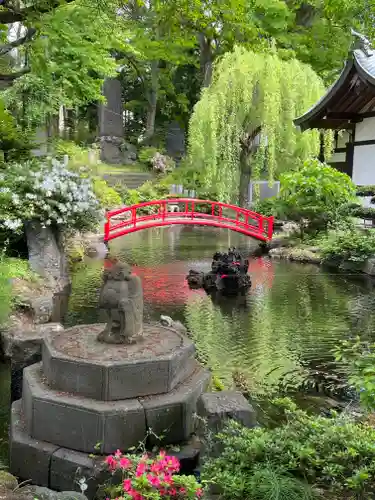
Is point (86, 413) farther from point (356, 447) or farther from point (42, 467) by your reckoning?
point (356, 447)

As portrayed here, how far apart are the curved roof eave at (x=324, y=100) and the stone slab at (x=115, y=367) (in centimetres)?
1628

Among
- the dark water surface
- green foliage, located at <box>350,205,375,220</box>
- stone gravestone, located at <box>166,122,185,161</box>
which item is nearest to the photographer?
the dark water surface

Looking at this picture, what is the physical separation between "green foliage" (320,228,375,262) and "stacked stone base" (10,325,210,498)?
1113cm

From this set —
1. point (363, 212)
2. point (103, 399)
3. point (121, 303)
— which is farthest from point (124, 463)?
point (363, 212)

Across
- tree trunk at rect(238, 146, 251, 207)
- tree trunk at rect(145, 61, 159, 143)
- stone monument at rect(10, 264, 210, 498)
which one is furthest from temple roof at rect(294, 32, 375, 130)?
stone monument at rect(10, 264, 210, 498)

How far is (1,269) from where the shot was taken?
372 inches

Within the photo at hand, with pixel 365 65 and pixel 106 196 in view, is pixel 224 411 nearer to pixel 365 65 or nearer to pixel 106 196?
pixel 365 65

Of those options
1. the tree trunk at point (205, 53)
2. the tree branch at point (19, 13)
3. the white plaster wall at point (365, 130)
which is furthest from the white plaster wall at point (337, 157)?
the tree branch at point (19, 13)

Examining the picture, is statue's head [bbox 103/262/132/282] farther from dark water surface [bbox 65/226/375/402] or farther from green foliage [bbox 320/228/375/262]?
green foliage [bbox 320/228/375/262]

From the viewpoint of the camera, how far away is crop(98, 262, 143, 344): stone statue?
523cm

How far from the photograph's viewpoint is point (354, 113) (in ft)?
69.2

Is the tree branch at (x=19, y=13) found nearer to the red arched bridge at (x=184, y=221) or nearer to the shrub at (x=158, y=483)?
the shrub at (x=158, y=483)

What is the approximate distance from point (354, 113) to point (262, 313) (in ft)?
43.6

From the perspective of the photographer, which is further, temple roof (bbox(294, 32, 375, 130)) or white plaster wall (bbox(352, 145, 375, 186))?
white plaster wall (bbox(352, 145, 375, 186))
